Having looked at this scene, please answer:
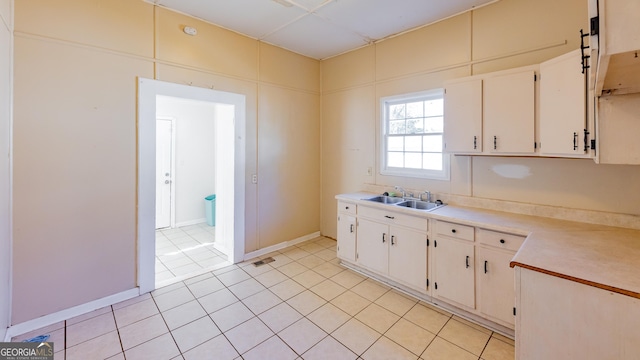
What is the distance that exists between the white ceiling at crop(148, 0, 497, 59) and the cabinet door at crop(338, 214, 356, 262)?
249 cm

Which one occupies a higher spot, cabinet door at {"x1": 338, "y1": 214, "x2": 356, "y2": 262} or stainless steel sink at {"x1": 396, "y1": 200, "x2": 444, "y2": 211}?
stainless steel sink at {"x1": 396, "y1": 200, "x2": 444, "y2": 211}

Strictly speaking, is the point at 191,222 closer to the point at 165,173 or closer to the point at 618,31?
the point at 165,173

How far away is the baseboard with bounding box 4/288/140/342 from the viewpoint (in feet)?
7.43

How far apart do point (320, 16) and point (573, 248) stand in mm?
3263

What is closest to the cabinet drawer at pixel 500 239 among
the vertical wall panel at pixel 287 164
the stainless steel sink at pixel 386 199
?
the stainless steel sink at pixel 386 199

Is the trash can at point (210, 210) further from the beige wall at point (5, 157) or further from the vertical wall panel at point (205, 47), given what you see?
the beige wall at point (5, 157)

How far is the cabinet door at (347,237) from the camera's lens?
11.4 ft

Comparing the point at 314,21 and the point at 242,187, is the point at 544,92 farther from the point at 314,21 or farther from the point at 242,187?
the point at 242,187

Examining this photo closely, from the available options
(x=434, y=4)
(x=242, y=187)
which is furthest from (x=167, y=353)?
(x=434, y=4)

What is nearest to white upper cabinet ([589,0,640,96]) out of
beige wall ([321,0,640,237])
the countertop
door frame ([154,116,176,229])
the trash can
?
the countertop

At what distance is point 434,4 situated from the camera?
2867mm

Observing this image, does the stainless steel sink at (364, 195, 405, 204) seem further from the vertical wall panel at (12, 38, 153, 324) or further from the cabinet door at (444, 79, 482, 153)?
the vertical wall panel at (12, 38, 153, 324)

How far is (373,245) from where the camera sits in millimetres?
3240

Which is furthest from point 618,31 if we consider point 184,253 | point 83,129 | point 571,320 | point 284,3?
point 184,253
